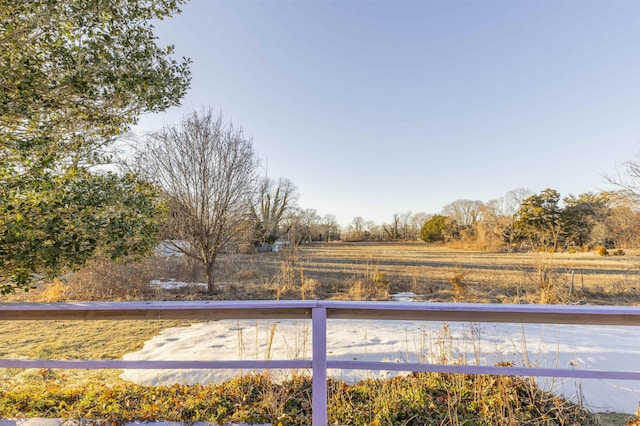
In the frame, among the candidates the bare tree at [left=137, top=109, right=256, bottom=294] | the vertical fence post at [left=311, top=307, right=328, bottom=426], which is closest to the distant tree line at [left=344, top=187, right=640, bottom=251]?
the bare tree at [left=137, top=109, right=256, bottom=294]

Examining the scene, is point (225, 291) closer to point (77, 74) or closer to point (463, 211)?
point (77, 74)

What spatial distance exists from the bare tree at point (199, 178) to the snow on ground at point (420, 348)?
2.95 metres

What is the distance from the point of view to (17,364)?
1.42 meters

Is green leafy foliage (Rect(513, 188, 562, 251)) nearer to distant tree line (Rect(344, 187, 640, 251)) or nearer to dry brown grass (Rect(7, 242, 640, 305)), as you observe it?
distant tree line (Rect(344, 187, 640, 251))

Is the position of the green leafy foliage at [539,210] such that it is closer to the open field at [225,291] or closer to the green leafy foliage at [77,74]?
the open field at [225,291]

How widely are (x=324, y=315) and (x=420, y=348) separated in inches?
104

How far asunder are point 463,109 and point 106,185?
938 centimetres

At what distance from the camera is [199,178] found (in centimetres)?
754

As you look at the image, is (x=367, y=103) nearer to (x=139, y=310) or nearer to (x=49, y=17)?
(x=49, y=17)

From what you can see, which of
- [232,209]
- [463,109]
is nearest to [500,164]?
[463,109]

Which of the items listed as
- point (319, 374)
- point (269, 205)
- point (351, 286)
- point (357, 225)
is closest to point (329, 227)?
point (357, 225)

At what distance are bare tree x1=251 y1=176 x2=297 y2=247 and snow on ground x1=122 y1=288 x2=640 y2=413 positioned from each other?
13.8ft

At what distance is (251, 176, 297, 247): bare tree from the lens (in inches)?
355

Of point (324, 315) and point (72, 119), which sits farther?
point (72, 119)
